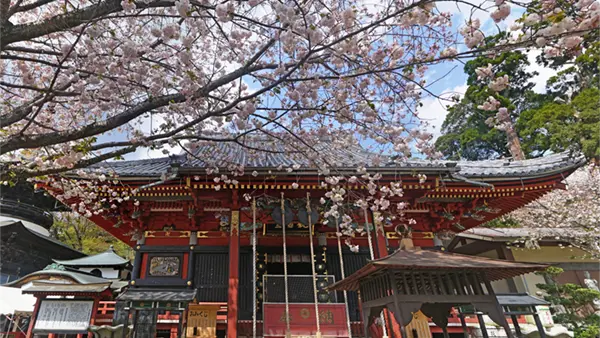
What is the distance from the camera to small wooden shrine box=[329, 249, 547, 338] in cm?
427

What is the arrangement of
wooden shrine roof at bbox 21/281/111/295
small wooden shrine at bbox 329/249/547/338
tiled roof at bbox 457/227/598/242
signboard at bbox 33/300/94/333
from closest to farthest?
small wooden shrine at bbox 329/249/547/338 < signboard at bbox 33/300/94/333 < wooden shrine roof at bbox 21/281/111/295 < tiled roof at bbox 457/227/598/242

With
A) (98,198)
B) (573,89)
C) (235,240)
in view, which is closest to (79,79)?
(98,198)

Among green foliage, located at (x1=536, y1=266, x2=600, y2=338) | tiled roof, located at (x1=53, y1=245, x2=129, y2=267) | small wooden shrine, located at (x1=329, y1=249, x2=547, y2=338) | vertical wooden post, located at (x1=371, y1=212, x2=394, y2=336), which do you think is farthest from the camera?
tiled roof, located at (x1=53, y1=245, x2=129, y2=267)

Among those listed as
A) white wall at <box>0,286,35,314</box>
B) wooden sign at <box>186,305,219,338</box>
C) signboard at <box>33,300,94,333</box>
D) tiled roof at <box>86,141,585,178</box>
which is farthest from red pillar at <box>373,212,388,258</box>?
white wall at <box>0,286,35,314</box>

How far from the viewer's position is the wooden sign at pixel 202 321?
7238 millimetres

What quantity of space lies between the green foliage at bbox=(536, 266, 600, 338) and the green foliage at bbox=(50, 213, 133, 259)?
891 inches

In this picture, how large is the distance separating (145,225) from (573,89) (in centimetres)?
2982

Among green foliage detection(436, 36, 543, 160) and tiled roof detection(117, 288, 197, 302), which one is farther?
green foliage detection(436, 36, 543, 160)

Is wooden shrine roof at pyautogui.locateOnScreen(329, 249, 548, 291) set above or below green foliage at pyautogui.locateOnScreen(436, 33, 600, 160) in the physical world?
below

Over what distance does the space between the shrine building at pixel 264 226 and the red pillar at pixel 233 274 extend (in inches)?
0.9

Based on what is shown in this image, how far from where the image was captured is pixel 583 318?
10.6 meters

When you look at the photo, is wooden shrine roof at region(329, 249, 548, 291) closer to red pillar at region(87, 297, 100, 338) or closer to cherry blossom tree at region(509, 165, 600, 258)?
red pillar at region(87, 297, 100, 338)

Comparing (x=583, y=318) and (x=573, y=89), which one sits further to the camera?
(x=573, y=89)

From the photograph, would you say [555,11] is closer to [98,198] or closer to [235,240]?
Result: [235,240]
